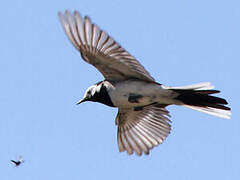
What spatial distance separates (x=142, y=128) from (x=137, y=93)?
49.1 inches

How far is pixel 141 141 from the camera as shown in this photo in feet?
34.8

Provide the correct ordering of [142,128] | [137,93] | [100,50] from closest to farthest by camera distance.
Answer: [100,50] → [137,93] → [142,128]

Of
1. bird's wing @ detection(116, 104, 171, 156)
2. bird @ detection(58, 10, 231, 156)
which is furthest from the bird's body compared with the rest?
bird's wing @ detection(116, 104, 171, 156)

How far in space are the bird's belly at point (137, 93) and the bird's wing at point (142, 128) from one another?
0.74 meters

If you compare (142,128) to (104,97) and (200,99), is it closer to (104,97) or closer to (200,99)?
(104,97)

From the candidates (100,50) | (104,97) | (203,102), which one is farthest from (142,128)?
(100,50)

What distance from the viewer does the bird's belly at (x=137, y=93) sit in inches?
381

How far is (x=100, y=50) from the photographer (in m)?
9.45

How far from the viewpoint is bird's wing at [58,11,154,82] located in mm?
9008

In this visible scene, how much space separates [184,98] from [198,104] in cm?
23

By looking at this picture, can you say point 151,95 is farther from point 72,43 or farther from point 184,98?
point 72,43

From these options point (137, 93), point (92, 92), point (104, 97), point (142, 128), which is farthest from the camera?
point (142, 128)

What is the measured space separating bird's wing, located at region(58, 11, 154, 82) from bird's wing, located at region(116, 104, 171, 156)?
0.97m

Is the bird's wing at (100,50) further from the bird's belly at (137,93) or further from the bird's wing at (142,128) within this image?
the bird's wing at (142,128)
